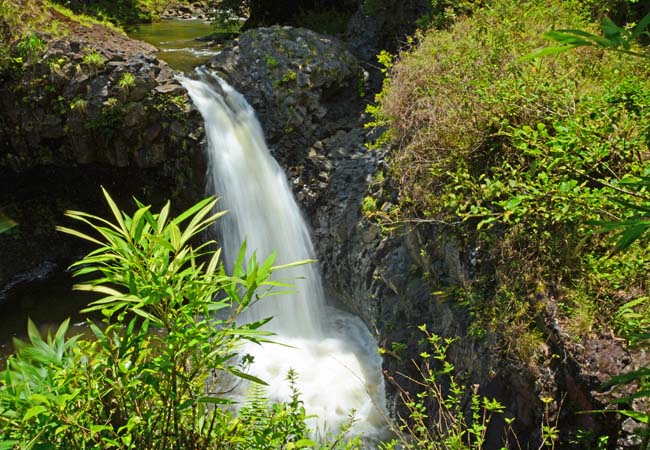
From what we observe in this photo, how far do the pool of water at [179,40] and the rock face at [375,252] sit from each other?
0.98 meters

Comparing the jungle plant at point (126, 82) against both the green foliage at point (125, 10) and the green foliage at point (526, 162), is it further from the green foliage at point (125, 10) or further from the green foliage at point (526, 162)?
the green foliage at point (125, 10)

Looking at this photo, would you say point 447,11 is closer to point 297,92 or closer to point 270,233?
point 297,92

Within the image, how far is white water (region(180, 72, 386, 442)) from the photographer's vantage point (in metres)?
6.04

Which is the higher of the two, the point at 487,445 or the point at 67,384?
the point at 67,384

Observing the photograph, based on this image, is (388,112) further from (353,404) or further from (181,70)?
(181,70)

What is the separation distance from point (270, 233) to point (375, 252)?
1.87 metres

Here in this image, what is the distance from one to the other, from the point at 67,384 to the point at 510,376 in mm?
2782

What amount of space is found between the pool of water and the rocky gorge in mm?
911

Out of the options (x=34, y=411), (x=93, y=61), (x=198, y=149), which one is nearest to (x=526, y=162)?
(x=34, y=411)

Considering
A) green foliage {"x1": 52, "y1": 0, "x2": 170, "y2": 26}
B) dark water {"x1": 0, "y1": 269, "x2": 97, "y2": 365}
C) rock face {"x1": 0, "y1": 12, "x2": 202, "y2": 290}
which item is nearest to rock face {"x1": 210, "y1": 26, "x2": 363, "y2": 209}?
rock face {"x1": 0, "y1": 12, "x2": 202, "y2": 290}

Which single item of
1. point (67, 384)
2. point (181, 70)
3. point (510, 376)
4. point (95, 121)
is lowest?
point (510, 376)

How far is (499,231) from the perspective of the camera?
3.58 meters

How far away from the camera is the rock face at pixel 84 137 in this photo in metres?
6.48

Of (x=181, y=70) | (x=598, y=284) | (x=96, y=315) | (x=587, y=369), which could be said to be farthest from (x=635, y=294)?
(x=181, y=70)
